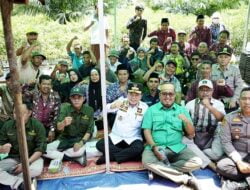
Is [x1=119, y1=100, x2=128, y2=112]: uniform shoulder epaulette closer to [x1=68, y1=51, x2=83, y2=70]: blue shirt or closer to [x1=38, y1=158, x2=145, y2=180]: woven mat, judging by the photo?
[x1=38, y1=158, x2=145, y2=180]: woven mat

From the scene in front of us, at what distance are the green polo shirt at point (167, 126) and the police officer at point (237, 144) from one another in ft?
1.50

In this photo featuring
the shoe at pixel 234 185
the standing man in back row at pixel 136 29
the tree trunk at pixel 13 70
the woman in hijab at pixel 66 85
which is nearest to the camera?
the tree trunk at pixel 13 70

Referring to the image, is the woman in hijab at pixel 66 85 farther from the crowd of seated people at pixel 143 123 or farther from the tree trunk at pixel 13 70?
the tree trunk at pixel 13 70

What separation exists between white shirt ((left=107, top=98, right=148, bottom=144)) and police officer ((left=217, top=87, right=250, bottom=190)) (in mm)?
969

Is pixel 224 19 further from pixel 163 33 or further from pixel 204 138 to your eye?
pixel 204 138

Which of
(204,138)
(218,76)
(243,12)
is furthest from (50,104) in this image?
(243,12)

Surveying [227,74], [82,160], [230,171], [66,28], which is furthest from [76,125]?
[66,28]

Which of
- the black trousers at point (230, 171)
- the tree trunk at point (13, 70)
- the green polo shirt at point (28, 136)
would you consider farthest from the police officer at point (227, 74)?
the tree trunk at point (13, 70)

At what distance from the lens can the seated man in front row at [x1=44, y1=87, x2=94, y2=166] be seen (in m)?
3.95

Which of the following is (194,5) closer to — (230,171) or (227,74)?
(227,74)

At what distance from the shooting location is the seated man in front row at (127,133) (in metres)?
3.89

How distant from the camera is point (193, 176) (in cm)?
360

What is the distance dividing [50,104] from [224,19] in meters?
10.1

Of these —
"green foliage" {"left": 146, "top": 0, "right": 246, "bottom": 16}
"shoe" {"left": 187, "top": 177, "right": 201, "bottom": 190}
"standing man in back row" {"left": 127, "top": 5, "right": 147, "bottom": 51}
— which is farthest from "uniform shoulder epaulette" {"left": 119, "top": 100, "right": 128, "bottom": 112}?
"green foliage" {"left": 146, "top": 0, "right": 246, "bottom": 16}
